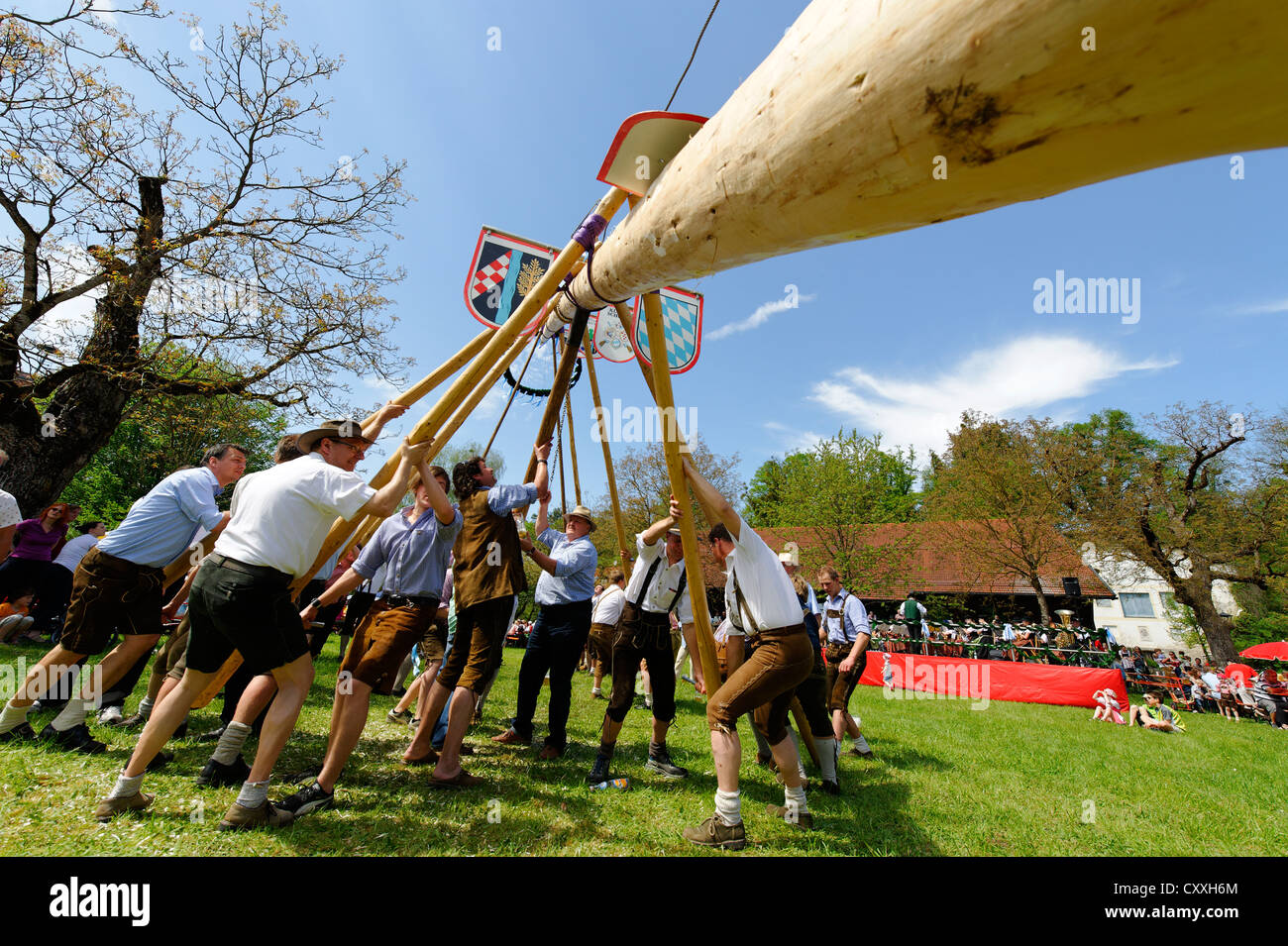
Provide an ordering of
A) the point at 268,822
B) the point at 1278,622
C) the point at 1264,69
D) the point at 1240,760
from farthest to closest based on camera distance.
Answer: the point at 1278,622 → the point at 1240,760 → the point at 268,822 → the point at 1264,69

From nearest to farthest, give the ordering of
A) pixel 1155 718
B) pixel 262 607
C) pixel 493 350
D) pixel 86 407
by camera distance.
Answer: pixel 262 607 < pixel 493 350 < pixel 86 407 < pixel 1155 718

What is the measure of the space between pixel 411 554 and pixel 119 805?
176 cm

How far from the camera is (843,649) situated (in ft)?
19.7

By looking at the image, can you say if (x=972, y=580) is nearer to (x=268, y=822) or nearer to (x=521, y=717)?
(x=521, y=717)

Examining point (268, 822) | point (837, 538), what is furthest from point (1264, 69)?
point (837, 538)

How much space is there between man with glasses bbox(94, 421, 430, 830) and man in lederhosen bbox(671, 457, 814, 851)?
199cm

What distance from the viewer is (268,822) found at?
2.84 meters

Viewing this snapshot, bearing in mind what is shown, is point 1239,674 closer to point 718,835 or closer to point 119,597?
point 718,835

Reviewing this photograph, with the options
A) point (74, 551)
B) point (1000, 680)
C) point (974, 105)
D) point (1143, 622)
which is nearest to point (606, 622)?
point (974, 105)

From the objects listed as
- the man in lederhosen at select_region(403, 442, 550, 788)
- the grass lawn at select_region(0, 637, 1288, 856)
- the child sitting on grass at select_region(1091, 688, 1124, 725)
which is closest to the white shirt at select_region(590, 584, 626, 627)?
the grass lawn at select_region(0, 637, 1288, 856)

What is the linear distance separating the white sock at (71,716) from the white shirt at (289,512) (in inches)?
78.9

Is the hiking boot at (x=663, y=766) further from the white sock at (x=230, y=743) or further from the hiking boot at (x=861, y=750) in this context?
the white sock at (x=230, y=743)

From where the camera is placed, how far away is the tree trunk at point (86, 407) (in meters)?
8.78

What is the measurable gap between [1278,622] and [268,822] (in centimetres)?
5123
